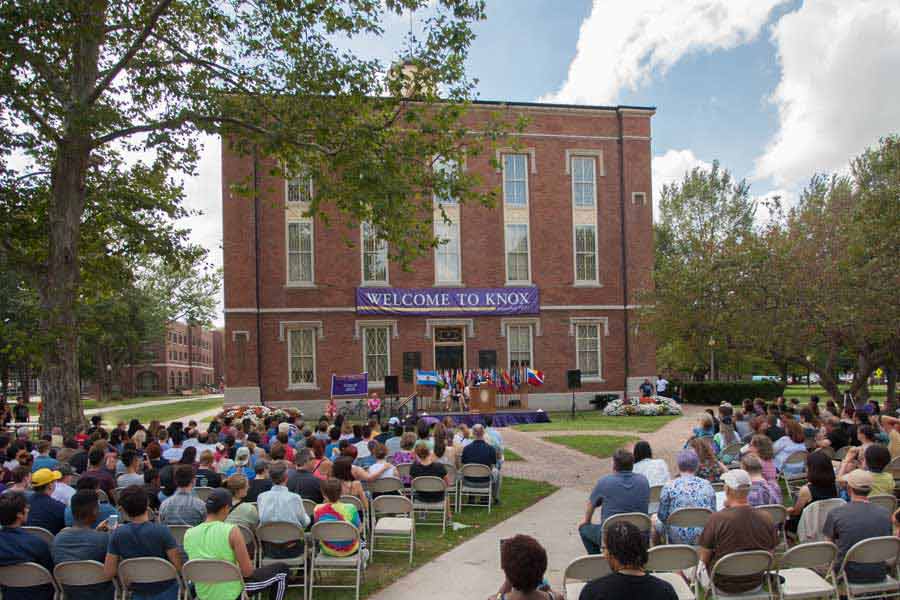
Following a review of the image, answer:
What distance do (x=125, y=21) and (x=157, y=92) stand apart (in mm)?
1928

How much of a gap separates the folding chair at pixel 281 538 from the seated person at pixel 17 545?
178 centimetres

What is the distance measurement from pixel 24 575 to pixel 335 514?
264cm

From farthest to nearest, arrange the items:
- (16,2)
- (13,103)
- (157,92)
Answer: (157,92) < (13,103) < (16,2)

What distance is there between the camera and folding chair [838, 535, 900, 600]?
17.4ft

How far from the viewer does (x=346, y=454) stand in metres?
8.98

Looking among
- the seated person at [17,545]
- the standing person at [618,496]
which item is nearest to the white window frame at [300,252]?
the standing person at [618,496]

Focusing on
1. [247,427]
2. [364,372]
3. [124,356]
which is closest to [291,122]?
[247,427]

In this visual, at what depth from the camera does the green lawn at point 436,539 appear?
23.1 ft

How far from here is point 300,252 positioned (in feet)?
92.8

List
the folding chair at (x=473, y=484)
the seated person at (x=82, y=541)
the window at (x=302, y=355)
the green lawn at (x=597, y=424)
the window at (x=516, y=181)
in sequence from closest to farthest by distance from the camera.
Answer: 1. the seated person at (x=82, y=541)
2. the folding chair at (x=473, y=484)
3. the green lawn at (x=597, y=424)
4. the window at (x=302, y=355)
5. the window at (x=516, y=181)

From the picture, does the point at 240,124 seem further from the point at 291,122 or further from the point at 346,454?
the point at 346,454

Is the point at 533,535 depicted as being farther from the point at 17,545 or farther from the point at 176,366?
the point at 176,366

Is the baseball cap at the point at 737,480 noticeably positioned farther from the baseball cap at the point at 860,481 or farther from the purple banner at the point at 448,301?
the purple banner at the point at 448,301

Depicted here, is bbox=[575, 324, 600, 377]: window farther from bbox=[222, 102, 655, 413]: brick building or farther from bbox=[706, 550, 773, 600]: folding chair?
bbox=[706, 550, 773, 600]: folding chair
